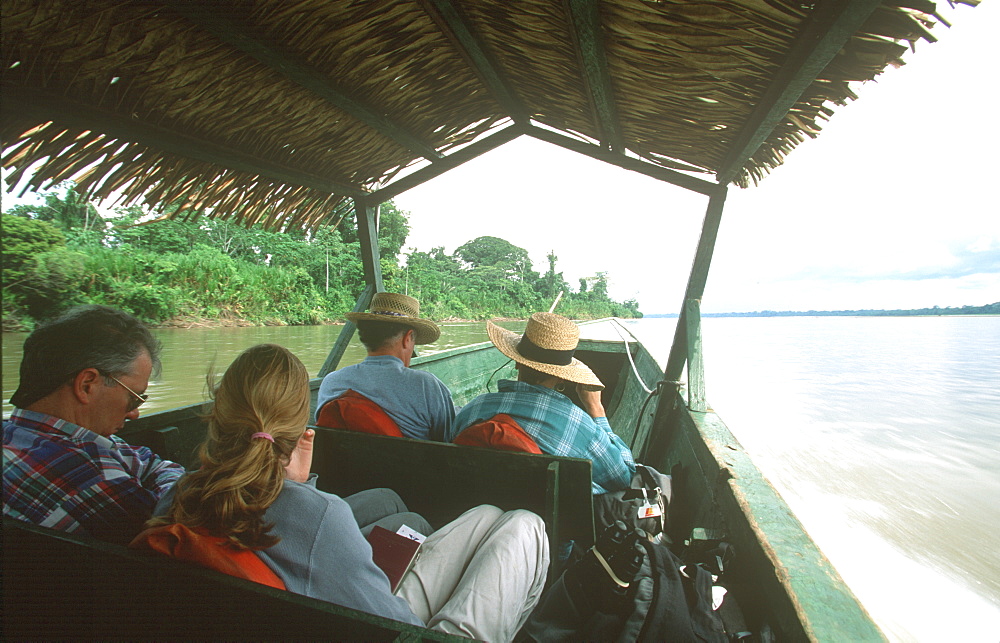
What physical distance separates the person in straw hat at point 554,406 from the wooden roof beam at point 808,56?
38.7 inches

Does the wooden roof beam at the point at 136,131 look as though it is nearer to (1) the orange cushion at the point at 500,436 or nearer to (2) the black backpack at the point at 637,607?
(1) the orange cushion at the point at 500,436

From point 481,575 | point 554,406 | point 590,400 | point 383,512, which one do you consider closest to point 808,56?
point 554,406

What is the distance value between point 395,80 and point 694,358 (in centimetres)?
193

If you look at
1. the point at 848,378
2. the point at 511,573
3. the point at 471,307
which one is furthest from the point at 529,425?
the point at 471,307

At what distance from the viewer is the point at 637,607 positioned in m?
1.10

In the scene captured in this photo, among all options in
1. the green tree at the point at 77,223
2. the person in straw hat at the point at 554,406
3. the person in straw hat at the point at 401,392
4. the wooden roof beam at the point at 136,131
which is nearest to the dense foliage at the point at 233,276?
the green tree at the point at 77,223

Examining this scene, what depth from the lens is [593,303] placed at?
Result: 33.2m

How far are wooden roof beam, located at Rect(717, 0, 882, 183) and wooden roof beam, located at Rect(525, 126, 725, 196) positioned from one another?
0.59m

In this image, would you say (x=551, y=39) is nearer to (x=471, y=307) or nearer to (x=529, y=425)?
(x=529, y=425)

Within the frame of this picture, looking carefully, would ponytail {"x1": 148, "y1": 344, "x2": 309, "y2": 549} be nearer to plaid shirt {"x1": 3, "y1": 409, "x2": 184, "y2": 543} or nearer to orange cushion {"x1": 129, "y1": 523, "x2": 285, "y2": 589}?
orange cushion {"x1": 129, "y1": 523, "x2": 285, "y2": 589}

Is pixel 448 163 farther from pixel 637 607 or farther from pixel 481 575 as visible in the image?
pixel 637 607

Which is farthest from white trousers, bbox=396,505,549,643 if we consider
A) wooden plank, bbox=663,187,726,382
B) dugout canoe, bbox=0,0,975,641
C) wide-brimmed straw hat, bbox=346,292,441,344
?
wooden plank, bbox=663,187,726,382

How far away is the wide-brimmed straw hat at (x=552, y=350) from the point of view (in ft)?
5.85

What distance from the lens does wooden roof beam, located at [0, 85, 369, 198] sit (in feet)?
4.49
